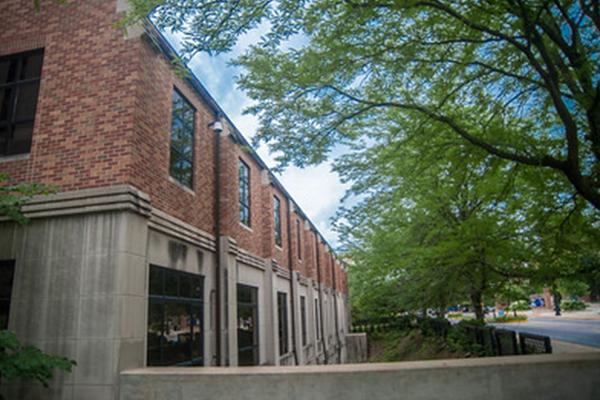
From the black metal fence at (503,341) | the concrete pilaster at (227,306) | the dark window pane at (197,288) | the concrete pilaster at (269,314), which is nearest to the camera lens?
the black metal fence at (503,341)

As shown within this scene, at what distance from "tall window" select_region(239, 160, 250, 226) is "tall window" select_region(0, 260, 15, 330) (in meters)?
7.84

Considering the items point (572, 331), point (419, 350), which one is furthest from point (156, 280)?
point (572, 331)

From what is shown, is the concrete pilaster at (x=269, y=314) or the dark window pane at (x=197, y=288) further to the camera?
the concrete pilaster at (x=269, y=314)

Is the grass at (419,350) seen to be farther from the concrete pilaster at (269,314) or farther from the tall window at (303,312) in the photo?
the concrete pilaster at (269,314)

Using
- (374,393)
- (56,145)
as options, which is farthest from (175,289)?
(374,393)

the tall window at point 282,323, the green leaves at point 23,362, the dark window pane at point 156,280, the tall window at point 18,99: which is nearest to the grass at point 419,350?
the tall window at point 282,323

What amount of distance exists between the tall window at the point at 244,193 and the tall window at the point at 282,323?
17.1 ft

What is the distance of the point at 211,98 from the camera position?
13188 millimetres

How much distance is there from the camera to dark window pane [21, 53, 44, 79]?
9.63 m

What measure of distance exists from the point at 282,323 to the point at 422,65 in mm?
15058

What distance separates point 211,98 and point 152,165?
15.7ft

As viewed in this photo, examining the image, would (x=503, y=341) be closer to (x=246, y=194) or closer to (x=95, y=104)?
(x=246, y=194)

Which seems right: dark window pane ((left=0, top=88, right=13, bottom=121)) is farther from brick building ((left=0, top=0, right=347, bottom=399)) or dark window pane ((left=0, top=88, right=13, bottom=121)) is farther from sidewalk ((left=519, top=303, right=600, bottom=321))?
sidewalk ((left=519, top=303, right=600, bottom=321))

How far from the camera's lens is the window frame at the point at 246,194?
15604mm
